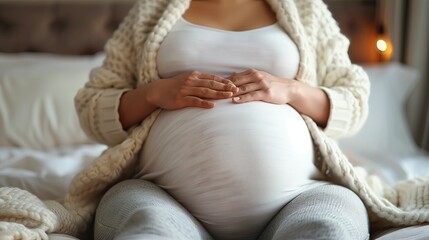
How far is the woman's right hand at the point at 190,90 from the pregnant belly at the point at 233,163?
0.02m

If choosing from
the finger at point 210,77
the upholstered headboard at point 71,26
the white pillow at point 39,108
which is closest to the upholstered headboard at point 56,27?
the upholstered headboard at point 71,26

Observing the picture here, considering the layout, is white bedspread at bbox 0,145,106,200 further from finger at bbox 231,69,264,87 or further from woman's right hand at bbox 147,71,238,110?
finger at bbox 231,69,264,87

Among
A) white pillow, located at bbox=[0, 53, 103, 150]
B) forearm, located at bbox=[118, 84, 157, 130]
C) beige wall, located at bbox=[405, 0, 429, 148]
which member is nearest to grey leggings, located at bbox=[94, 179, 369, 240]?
forearm, located at bbox=[118, 84, 157, 130]

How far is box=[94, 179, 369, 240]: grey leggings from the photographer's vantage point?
3.10ft

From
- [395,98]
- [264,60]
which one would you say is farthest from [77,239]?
[395,98]

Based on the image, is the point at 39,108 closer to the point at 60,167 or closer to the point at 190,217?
the point at 60,167

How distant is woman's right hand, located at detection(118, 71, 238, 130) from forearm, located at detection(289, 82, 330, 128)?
0.13 m

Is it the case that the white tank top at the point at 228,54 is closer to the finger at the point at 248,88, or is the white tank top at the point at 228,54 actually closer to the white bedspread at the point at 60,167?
the finger at the point at 248,88

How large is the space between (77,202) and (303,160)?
1.49 feet

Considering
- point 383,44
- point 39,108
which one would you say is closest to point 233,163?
point 39,108

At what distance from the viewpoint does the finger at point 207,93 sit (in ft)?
3.91

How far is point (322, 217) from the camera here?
0.98 m

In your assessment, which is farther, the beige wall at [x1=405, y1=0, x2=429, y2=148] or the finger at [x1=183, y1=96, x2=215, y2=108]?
the beige wall at [x1=405, y1=0, x2=429, y2=148]

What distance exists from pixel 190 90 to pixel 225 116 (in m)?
0.09
